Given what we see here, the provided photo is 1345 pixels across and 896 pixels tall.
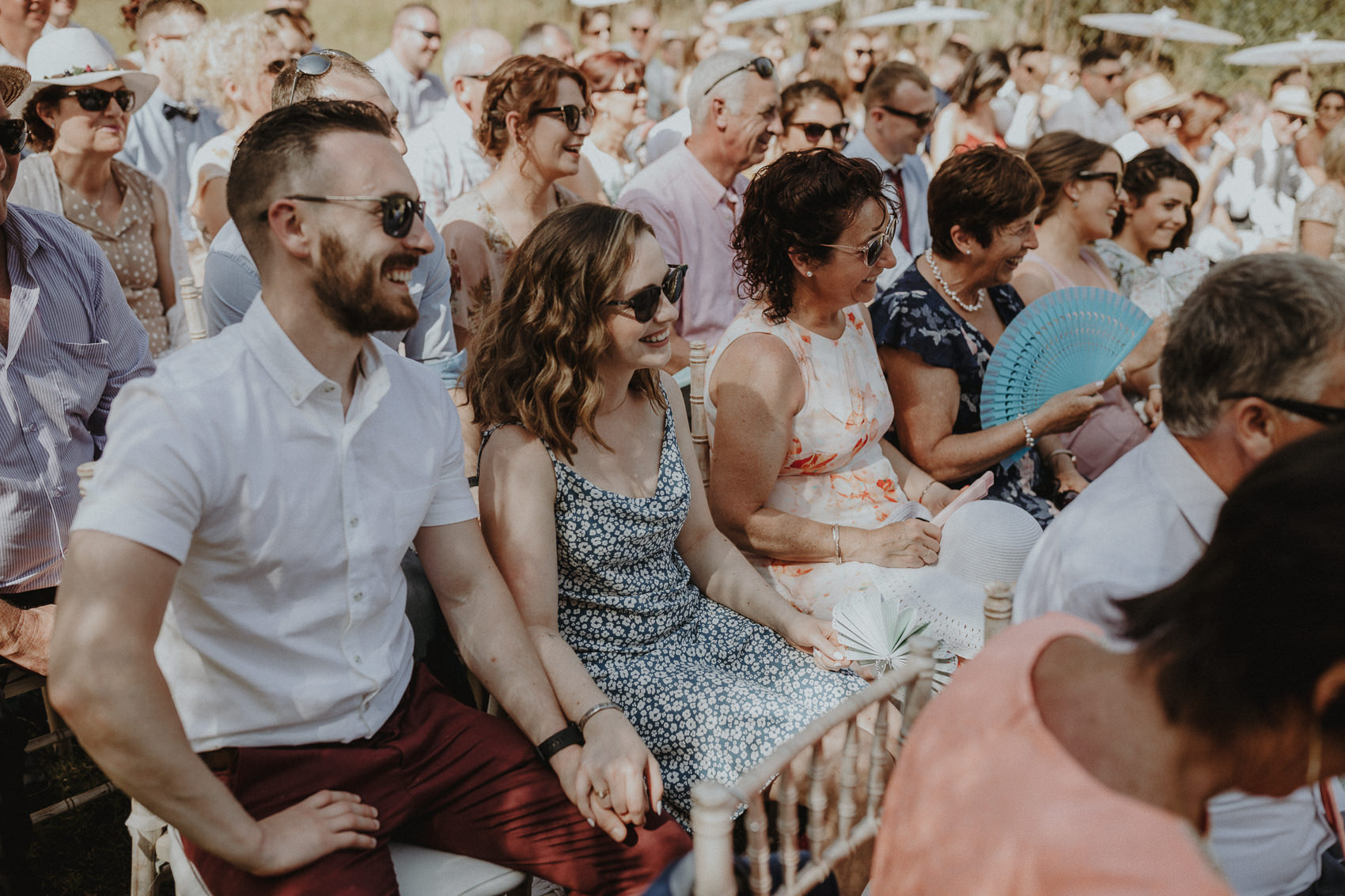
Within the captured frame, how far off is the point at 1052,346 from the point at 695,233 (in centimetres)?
170

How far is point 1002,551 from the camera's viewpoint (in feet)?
8.50

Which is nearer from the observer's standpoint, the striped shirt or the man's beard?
the man's beard

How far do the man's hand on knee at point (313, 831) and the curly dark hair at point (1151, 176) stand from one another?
432 centimetres

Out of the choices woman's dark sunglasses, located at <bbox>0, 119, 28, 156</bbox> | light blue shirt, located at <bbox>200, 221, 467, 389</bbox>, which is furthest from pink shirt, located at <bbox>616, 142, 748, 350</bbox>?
woman's dark sunglasses, located at <bbox>0, 119, 28, 156</bbox>

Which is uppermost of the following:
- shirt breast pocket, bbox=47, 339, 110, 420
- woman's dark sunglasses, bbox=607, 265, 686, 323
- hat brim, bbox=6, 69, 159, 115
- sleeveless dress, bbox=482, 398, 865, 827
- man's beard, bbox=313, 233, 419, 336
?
hat brim, bbox=6, 69, 159, 115

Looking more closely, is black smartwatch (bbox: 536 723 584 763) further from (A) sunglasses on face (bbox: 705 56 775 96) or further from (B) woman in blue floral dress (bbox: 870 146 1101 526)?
(A) sunglasses on face (bbox: 705 56 775 96)

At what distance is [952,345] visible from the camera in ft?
10.8

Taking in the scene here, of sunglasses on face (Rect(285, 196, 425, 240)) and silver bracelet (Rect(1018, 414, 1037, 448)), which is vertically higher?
sunglasses on face (Rect(285, 196, 425, 240))

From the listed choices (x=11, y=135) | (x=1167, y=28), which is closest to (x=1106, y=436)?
(x=11, y=135)

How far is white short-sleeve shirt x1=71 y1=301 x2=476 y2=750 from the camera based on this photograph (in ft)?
5.21

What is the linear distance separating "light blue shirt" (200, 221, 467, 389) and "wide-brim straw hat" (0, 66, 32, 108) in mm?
868

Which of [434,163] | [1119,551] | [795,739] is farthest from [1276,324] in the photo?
[434,163]

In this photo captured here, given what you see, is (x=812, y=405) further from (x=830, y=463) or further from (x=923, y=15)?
(x=923, y=15)

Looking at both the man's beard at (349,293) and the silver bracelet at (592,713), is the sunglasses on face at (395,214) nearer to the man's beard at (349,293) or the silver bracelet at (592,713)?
the man's beard at (349,293)
